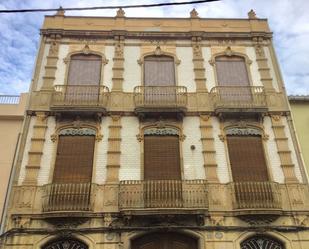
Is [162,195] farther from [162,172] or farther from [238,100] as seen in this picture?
[238,100]

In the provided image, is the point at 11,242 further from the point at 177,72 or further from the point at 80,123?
the point at 177,72

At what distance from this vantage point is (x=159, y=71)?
16.7m

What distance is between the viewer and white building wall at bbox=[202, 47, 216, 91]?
1617 cm

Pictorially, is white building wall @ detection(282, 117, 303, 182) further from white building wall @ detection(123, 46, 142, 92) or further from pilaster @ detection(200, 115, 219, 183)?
white building wall @ detection(123, 46, 142, 92)

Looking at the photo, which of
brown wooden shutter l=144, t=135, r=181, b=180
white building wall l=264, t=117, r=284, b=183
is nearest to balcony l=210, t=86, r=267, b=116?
white building wall l=264, t=117, r=284, b=183

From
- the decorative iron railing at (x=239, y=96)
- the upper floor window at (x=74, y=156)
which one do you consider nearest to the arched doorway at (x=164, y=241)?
the upper floor window at (x=74, y=156)

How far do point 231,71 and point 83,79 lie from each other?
6.88 metres

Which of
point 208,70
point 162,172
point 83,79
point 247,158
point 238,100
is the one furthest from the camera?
point 208,70

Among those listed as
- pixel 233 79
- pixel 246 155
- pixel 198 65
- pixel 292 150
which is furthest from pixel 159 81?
pixel 292 150

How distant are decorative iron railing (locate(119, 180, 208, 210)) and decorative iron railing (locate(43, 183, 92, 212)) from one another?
1.22m

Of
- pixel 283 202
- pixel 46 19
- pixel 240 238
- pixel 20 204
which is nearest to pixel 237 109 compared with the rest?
pixel 283 202

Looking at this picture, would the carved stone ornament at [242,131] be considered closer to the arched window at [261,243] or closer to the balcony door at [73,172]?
the arched window at [261,243]

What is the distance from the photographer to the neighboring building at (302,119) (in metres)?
14.8

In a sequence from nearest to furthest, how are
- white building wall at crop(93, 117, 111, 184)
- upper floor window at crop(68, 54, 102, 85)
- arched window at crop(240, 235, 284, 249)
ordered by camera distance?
1. arched window at crop(240, 235, 284, 249)
2. white building wall at crop(93, 117, 111, 184)
3. upper floor window at crop(68, 54, 102, 85)
